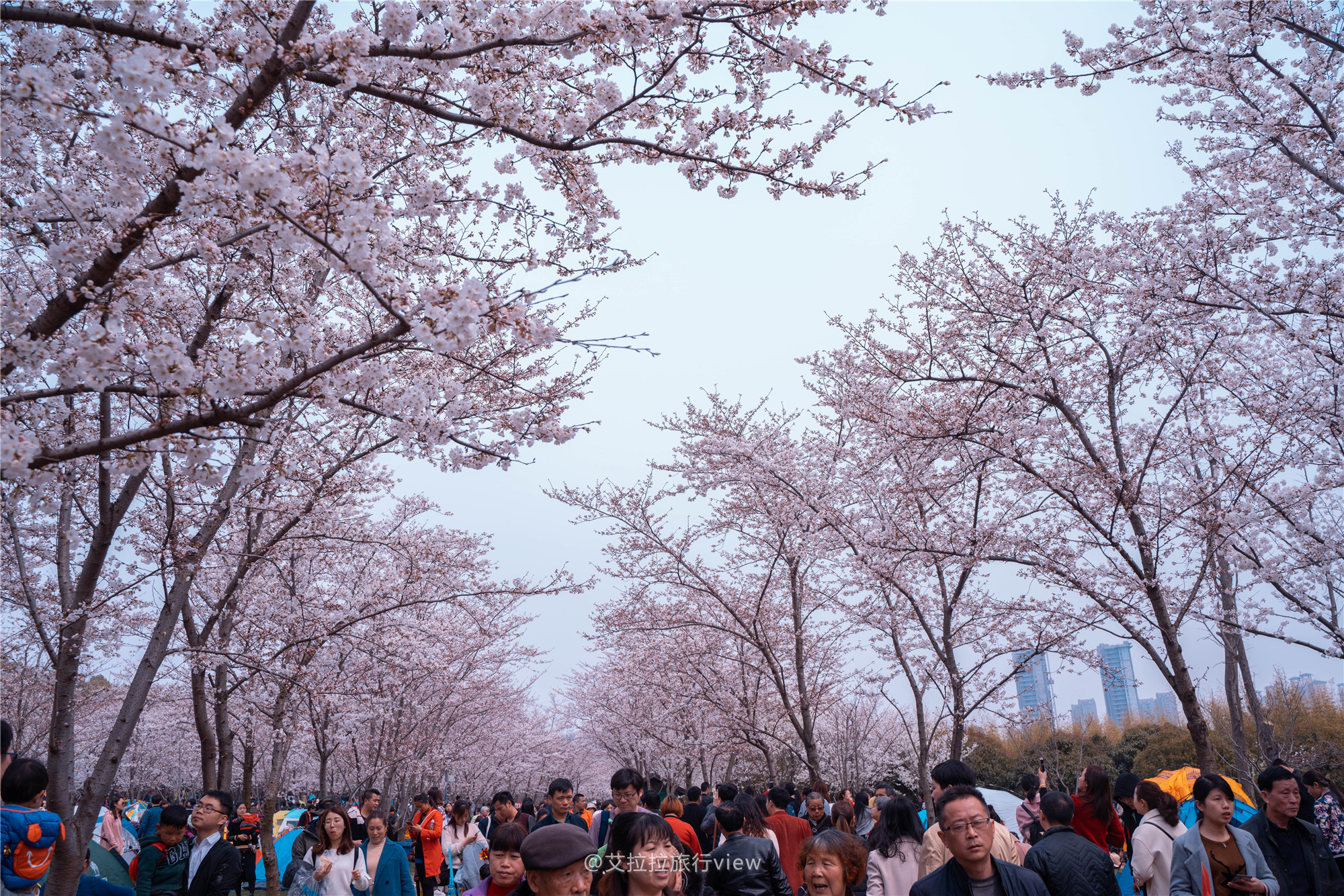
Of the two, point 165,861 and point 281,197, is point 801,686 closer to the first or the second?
point 165,861

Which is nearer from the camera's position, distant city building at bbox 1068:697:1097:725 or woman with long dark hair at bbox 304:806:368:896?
woman with long dark hair at bbox 304:806:368:896

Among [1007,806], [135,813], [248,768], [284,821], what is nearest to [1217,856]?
[1007,806]

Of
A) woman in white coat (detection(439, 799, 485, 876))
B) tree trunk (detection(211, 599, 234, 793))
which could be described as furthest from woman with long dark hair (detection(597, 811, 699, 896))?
tree trunk (detection(211, 599, 234, 793))

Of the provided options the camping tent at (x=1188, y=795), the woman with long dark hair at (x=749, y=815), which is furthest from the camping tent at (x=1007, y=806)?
the woman with long dark hair at (x=749, y=815)

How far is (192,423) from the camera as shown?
134 inches

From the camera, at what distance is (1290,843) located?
5035 millimetres

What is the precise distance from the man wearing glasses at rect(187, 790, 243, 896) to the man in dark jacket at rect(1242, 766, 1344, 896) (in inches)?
262

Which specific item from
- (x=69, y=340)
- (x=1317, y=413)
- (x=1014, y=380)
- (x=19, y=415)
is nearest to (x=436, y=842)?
(x=19, y=415)

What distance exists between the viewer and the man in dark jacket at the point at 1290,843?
4918 mm

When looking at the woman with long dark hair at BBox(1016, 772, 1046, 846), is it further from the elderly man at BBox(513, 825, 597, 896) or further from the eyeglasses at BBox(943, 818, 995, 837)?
the elderly man at BBox(513, 825, 597, 896)

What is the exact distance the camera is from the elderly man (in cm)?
295

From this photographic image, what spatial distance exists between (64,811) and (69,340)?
5.31m

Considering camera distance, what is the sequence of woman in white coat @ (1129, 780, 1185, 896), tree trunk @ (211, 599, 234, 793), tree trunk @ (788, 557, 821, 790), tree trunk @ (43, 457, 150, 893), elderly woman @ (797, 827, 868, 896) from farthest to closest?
tree trunk @ (788, 557, 821, 790)
tree trunk @ (211, 599, 234, 793)
tree trunk @ (43, 457, 150, 893)
woman in white coat @ (1129, 780, 1185, 896)
elderly woman @ (797, 827, 868, 896)

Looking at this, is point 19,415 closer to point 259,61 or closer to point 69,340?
point 69,340
